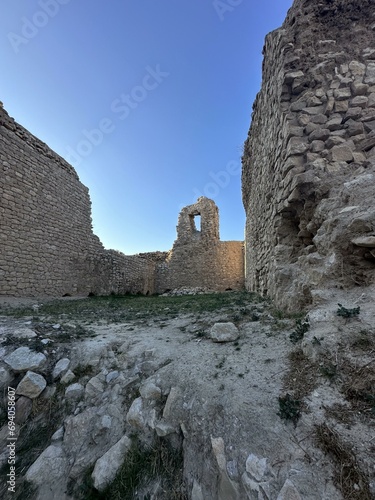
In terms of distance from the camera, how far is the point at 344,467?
1080 mm

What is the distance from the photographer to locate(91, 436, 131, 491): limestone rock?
4.82 ft

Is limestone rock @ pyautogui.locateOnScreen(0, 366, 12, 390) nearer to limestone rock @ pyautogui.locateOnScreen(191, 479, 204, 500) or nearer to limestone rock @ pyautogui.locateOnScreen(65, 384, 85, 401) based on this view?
limestone rock @ pyautogui.locateOnScreen(65, 384, 85, 401)

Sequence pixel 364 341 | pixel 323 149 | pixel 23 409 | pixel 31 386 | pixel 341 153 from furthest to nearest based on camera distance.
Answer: pixel 323 149 < pixel 341 153 < pixel 31 386 < pixel 23 409 < pixel 364 341

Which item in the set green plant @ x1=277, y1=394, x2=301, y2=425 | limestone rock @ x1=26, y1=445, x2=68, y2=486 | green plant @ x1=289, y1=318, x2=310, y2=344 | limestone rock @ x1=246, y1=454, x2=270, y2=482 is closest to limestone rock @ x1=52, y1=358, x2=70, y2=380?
limestone rock @ x1=26, y1=445, x2=68, y2=486

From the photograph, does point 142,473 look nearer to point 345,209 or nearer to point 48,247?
point 345,209

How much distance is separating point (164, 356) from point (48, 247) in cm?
773

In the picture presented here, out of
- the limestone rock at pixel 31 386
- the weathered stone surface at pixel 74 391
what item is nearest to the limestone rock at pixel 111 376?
the weathered stone surface at pixel 74 391

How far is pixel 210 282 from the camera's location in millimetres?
14805

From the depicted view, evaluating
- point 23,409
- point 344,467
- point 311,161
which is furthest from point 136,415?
point 311,161

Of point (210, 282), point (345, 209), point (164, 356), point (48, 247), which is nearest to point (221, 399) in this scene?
point (164, 356)

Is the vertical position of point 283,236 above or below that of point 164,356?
above

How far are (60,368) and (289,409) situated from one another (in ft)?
7.09

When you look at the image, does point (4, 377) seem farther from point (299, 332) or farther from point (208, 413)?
point (299, 332)

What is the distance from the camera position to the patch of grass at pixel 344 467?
100 centimetres
